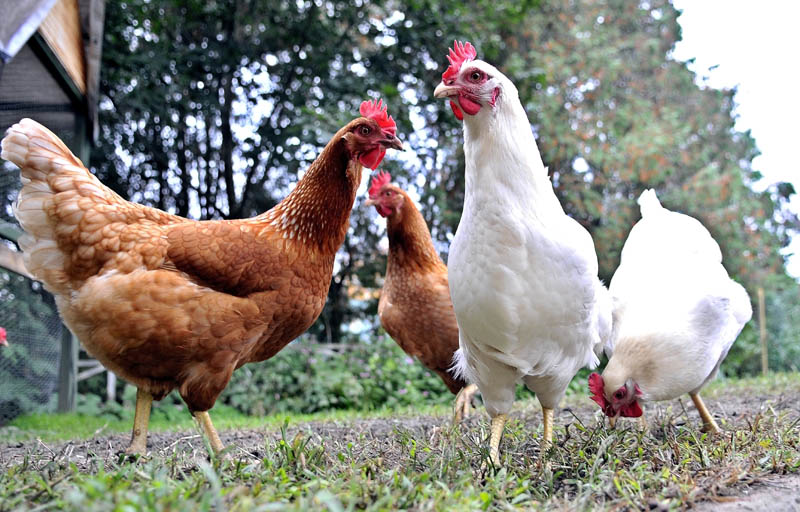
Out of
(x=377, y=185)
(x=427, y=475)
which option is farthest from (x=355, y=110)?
(x=427, y=475)

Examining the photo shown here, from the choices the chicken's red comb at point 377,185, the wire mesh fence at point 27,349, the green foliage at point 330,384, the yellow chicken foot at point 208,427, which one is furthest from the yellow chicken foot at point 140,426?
the green foliage at point 330,384

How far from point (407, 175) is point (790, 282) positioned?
875 centimetres

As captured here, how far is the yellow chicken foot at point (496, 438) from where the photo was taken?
2271mm

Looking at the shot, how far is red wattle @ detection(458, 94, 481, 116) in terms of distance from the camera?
240cm

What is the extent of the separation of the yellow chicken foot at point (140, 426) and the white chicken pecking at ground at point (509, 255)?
154 cm

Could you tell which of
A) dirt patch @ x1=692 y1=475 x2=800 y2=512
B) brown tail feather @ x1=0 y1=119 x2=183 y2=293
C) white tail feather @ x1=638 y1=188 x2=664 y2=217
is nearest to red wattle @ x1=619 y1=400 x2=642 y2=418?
dirt patch @ x1=692 y1=475 x2=800 y2=512

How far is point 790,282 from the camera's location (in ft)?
37.5

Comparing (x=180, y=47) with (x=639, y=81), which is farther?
(x=639, y=81)

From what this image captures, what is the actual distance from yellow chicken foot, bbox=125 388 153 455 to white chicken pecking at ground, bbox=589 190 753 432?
2.27 m

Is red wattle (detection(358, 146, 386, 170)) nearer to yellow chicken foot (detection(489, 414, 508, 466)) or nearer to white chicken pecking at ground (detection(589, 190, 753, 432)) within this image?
yellow chicken foot (detection(489, 414, 508, 466))

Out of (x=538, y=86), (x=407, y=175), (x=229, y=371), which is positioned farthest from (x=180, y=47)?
(x=229, y=371)

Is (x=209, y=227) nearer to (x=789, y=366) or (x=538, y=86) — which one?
(x=538, y=86)

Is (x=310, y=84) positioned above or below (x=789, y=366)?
above

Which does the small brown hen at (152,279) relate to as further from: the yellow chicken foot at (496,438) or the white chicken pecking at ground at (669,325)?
the white chicken pecking at ground at (669,325)
